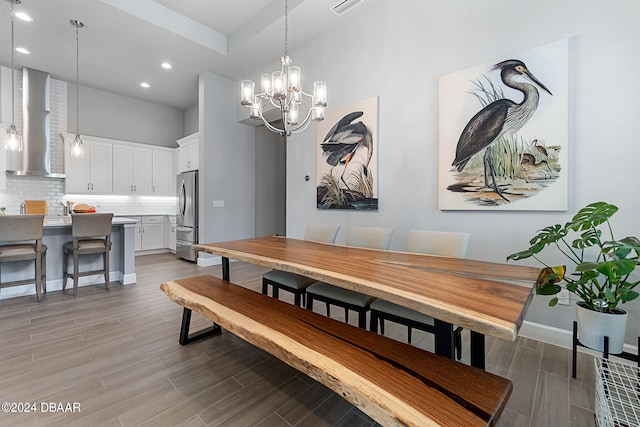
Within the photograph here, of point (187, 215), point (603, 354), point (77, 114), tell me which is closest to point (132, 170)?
point (77, 114)

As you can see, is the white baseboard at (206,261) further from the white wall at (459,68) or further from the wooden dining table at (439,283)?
the wooden dining table at (439,283)

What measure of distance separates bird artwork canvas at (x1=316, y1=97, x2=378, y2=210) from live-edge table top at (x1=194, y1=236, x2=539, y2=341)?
1.40 m

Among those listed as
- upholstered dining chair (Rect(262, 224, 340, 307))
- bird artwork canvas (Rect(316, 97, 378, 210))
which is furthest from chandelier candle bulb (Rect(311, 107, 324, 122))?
upholstered dining chair (Rect(262, 224, 340, 307))

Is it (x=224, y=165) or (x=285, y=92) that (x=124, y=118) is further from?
(x=285, y=92)

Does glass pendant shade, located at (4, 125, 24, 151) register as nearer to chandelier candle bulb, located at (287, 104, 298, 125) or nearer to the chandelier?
the chandelier

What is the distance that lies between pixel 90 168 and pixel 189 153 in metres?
1.99

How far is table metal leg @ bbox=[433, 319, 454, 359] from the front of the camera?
1.34 meters

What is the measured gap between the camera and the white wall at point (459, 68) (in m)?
1.99

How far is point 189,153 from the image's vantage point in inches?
217

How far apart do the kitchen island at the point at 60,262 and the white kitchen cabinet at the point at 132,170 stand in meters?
2.32

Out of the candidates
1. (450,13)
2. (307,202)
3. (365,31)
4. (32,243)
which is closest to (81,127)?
(32,243)

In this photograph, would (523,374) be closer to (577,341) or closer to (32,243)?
(577,341)

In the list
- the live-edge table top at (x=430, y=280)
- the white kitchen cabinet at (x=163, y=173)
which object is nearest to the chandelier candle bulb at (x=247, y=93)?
the live-edge table top at (x=430, y=280)

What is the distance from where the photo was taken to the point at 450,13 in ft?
→ 8.90
